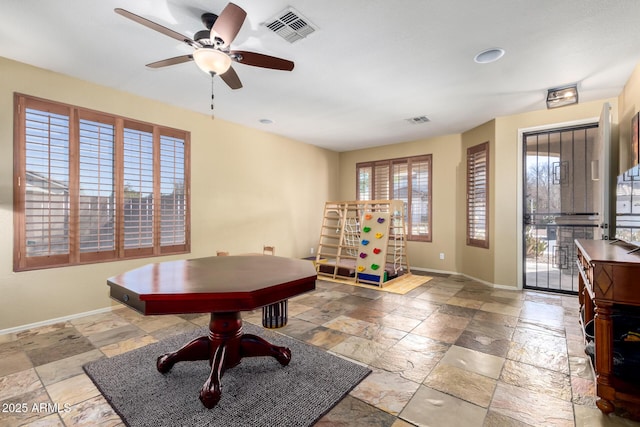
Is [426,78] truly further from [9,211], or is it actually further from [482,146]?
[9,211]

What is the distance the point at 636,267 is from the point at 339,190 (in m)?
5.82

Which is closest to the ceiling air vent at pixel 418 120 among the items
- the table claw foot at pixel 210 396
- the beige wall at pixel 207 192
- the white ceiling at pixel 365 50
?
the white ceiling at pixel 365 50

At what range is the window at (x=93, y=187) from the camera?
118 inches

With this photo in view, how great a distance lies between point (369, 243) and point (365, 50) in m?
3.06

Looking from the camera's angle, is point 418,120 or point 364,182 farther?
point 364,182

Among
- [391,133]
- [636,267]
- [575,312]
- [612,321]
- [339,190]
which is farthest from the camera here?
[339,190]

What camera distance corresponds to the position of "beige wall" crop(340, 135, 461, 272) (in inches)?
220

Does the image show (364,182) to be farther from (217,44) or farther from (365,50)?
(217,44)

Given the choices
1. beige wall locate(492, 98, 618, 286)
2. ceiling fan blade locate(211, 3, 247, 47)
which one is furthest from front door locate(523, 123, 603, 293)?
ceiling fan blade locate(211, 3, 247, 47)

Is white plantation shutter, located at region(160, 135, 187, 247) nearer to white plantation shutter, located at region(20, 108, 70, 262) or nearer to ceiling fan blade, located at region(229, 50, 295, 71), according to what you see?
white plantation shutter, located at region(20, 108, 70, 262)

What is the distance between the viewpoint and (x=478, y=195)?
505 cm

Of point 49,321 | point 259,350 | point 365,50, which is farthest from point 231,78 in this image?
point 49,321

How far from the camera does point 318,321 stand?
324 centimetres

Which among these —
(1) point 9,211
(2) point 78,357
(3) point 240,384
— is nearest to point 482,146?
(3) point 240,384
